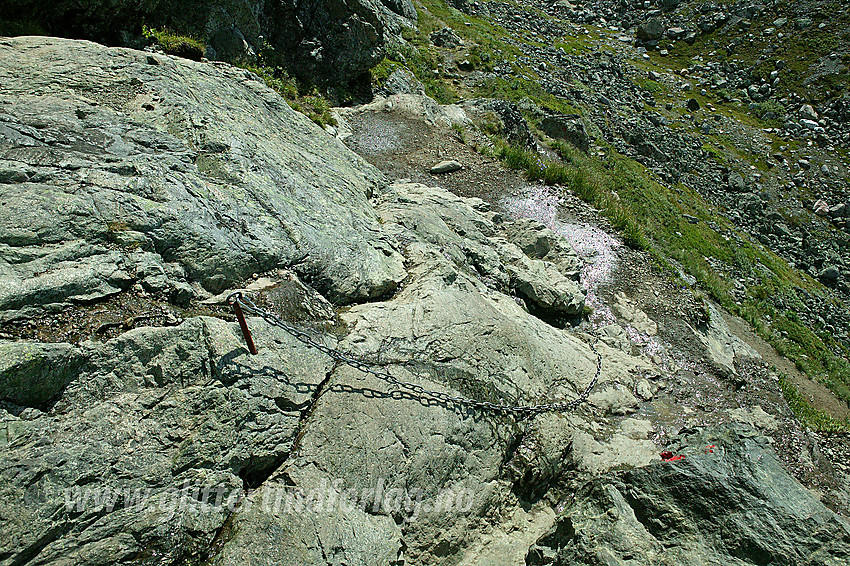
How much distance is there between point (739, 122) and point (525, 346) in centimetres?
5565

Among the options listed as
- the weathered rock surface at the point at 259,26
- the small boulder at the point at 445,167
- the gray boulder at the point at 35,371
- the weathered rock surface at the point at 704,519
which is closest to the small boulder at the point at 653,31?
the weathered rock surface at the point at 259,26

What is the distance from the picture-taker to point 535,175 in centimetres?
2173

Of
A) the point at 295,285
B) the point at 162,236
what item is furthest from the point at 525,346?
the point at 162,236

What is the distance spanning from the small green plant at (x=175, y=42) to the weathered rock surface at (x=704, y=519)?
18.9m

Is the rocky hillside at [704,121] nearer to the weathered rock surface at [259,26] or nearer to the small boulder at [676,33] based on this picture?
the small boulder at [676,33]

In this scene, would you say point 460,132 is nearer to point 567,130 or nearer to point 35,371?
point 567,130

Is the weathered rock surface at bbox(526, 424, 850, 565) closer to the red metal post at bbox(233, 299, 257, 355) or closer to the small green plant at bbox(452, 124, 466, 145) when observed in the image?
the red metal post at bbox(233, 299, 257, 355)

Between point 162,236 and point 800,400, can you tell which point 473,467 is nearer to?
point 162,236

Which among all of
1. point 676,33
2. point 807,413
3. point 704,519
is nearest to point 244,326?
point 704,519

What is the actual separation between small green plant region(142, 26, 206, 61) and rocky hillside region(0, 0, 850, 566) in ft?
2.57

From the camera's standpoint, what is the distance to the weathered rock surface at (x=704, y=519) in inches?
249

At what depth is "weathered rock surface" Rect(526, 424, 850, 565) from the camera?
6.33 metres

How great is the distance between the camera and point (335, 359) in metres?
8.01

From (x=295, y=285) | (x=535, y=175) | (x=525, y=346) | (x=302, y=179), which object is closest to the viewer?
(x=295, y=285)
